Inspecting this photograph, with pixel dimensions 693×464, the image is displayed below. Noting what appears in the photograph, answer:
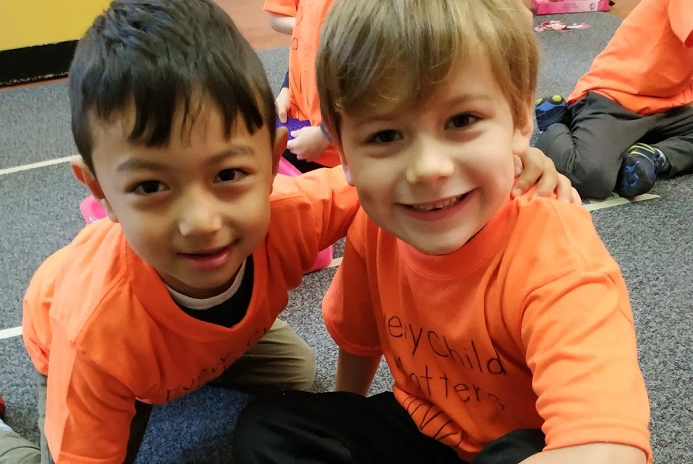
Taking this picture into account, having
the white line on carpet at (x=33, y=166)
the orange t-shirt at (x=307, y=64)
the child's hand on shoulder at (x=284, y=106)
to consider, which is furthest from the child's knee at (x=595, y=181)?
the white line on carpet at (x=33, y=166)

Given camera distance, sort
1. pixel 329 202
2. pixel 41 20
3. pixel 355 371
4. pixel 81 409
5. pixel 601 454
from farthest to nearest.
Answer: pixel 41 20, pixel 355 371, pixel 329 202, pixel 81 409, pixel 601 454

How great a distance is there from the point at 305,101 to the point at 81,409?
788mm

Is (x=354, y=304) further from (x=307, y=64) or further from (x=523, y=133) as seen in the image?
(x=307, y=64)

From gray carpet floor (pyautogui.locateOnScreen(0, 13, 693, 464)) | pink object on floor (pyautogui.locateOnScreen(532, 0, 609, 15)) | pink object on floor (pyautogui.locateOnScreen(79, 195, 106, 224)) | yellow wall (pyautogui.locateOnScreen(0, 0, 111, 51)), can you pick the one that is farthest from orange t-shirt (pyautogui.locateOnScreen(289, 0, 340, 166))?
pink object on floor (pyautogui.locateOnScreen(532, 0, 609, 15))

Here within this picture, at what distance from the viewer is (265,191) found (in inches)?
26.5

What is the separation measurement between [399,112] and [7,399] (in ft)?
2.67

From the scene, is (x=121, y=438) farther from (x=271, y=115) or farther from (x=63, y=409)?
(x=271, y=115)

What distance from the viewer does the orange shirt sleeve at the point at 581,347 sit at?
493 millimetres

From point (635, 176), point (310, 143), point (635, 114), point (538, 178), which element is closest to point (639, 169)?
point (635, 176)

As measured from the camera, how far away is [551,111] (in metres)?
1.63

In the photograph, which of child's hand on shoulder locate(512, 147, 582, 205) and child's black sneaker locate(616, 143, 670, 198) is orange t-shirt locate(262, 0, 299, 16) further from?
child's hand on shoulder locate(512, 147, 582, 205)

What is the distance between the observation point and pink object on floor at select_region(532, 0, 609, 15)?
2492 mm

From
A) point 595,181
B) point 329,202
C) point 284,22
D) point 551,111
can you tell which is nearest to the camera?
point 329,202

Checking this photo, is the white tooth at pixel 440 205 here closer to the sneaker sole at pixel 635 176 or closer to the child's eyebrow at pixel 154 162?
the child's eyebrow at pixel 154 162
